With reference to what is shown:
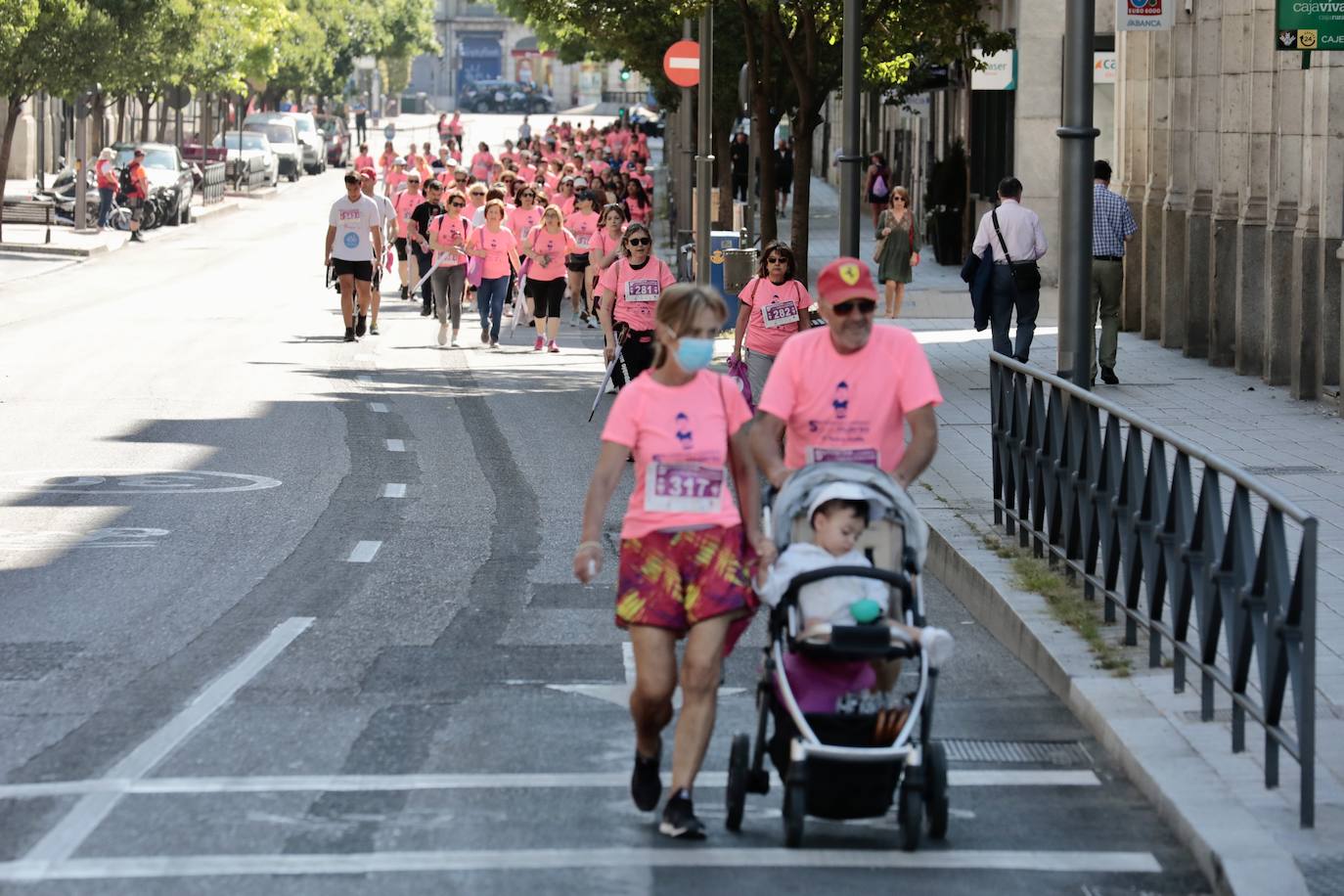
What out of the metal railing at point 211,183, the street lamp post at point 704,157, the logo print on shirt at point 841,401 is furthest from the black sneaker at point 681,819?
the metal railing at point 211,183

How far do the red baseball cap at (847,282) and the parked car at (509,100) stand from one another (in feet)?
497

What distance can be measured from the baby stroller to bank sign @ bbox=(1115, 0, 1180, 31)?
475 inches

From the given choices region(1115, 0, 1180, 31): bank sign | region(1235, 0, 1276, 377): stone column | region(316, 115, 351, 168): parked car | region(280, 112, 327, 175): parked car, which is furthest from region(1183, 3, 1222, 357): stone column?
region(316, 115, 351, 168): parked car

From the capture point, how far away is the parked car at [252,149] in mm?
73250

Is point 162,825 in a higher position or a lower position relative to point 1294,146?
lower

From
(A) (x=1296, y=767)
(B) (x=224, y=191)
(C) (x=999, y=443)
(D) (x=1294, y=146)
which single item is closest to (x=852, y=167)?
(D) (x=1294, y=146)

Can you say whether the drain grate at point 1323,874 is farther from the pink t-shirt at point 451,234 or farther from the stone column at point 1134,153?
the pink t-shirt at point 451,234

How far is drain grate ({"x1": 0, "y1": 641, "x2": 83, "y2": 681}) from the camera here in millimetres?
9648

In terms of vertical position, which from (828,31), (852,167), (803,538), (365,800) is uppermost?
(828,31)

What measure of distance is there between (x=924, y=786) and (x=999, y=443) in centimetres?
584

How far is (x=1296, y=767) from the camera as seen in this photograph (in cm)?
763

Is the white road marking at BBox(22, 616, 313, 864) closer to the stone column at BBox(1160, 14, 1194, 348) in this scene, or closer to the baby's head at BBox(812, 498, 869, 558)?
the baby's head at BBox(812, 498, 869, 558)

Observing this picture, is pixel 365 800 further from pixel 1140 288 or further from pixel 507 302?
pixel 507 302

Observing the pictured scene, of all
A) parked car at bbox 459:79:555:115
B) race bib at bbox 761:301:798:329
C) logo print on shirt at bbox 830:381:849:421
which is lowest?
logo print on shirt at bbox 830:381:849:421
